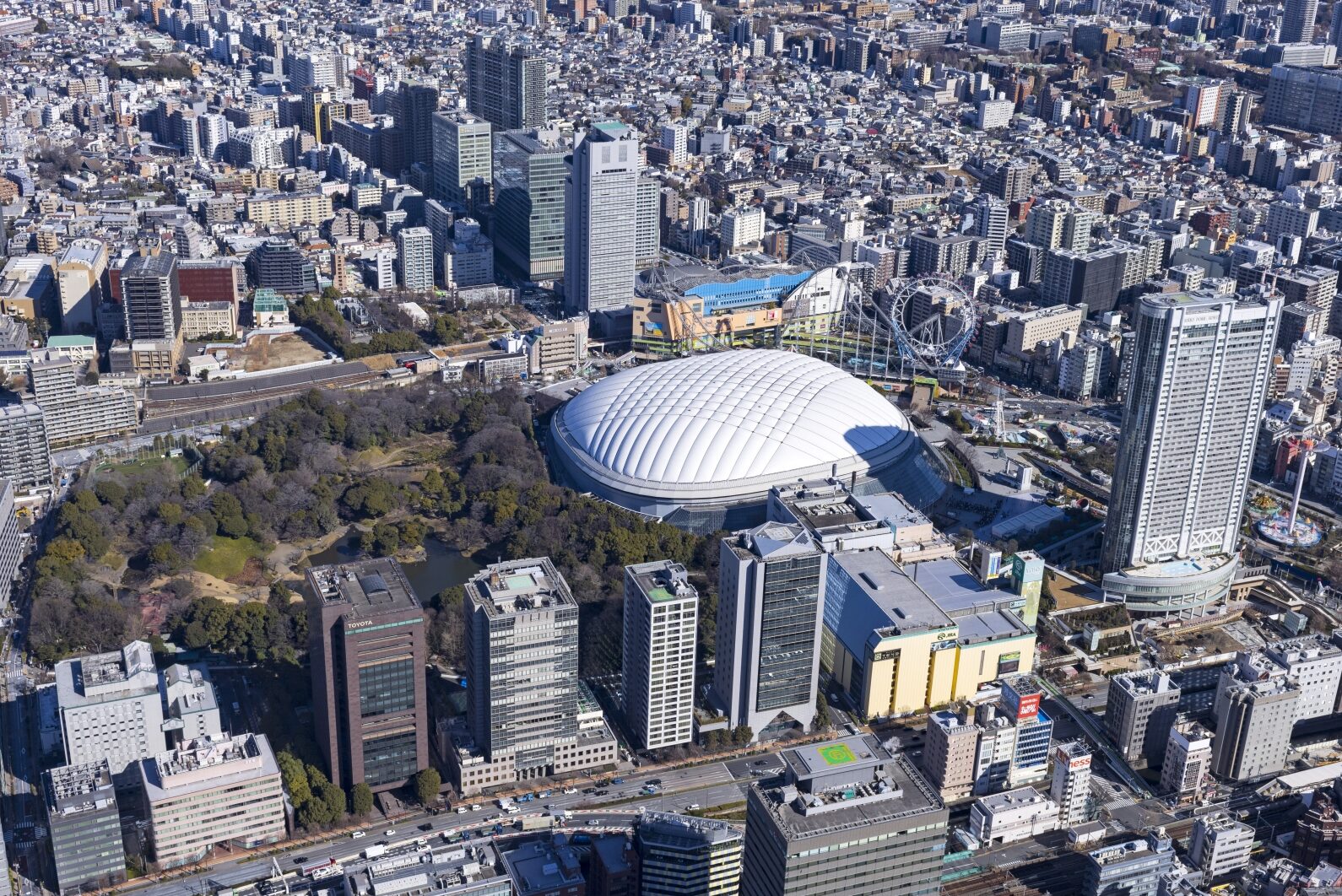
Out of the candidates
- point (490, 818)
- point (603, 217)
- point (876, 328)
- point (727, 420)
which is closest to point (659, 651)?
point (490, 818)

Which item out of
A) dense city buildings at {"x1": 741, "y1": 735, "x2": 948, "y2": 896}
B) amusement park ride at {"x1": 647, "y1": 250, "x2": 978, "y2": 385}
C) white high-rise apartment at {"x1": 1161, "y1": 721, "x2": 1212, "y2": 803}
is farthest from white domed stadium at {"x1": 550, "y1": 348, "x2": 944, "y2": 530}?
dense city buildings at {"x1": 741, "y1": 735, "x2": 948, "y2": 896}

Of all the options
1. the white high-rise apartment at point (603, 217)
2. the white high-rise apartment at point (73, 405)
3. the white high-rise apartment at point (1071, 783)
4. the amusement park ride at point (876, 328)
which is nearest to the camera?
the white high-rise apartment at point (1071, 783)

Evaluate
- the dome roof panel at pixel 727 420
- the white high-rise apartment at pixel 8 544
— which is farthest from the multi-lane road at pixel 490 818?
the white high-rise apartment at pixel 8 544

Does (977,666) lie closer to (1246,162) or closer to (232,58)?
(1246,162)

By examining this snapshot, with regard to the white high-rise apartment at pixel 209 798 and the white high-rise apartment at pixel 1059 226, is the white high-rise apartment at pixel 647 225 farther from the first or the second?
the white high-rise apartment at pixel 209 798

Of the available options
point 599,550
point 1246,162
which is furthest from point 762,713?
point 1246,162

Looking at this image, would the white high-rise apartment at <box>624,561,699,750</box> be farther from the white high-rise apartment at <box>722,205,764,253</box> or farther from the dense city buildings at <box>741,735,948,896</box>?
the white high-rise apartment at <box>722,205,764,253</box>

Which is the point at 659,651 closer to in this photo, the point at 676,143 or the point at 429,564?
the point at 429,564

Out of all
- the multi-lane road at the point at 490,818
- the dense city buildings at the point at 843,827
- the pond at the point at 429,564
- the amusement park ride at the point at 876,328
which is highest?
the dense city buildings at the point at 843,827

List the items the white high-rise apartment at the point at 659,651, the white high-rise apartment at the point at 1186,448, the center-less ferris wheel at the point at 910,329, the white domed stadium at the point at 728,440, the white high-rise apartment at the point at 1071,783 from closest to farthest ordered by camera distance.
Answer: the white high-rise apartment at the point at 1071,783, the white high-rise apartment at the point at 659,651, the white high-rise apartment at the point at 1186,448, the white domed stadium at the point at 728,440, the center-less ferris wheel at the point at 910,329
